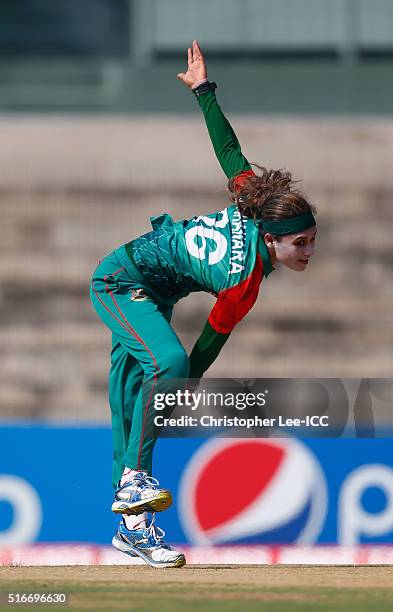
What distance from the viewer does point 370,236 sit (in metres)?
11.5

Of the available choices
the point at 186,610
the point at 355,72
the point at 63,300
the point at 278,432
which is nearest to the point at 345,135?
the point at 355,72

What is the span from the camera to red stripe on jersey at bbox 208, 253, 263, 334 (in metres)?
4.49

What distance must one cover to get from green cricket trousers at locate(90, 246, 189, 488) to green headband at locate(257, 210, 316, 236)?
49 centimetres

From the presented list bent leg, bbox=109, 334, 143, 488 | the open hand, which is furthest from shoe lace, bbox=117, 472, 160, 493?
the open hand

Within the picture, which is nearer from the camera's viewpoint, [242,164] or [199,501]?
[242,164]

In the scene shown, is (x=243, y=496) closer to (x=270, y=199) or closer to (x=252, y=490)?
(x=252, y=490)

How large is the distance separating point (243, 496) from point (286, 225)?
1232mm

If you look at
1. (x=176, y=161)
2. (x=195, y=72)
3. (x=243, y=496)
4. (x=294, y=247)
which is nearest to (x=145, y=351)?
(x=294, y=247)

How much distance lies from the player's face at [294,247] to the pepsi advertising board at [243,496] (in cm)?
92

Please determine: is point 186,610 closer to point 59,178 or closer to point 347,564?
point 347,564

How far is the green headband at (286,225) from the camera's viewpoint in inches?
179

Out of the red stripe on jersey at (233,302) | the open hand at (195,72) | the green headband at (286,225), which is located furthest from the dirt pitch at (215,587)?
the open hand at (195,72)

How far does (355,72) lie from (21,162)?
302cm

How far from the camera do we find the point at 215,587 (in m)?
4.16
